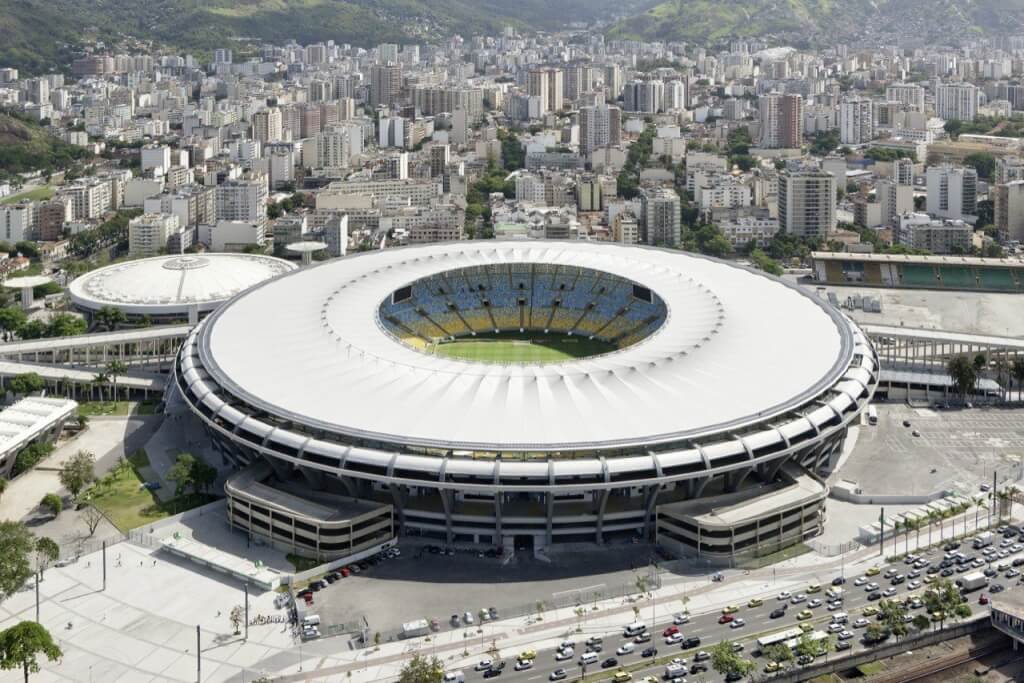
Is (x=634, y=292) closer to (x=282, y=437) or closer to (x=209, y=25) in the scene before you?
(x=282, y=437)

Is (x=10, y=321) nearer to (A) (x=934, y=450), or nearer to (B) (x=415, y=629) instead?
(B) (x=415, y=629)

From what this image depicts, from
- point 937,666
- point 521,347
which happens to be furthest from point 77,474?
point 937,666

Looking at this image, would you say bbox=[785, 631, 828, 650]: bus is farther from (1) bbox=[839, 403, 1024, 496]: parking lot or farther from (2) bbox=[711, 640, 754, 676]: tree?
(1) bbox=[839, 403, 1024, 496]: parking lot

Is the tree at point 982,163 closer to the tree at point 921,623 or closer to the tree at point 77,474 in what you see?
the tree at point 921,623

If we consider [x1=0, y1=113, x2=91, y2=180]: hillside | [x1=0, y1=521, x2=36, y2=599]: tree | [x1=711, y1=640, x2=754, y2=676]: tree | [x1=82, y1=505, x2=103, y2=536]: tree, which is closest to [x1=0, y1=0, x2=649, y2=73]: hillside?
[x1=0, y1=113, x2=91, y2=180]: hillside

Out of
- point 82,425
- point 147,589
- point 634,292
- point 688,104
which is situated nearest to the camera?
point 147,589

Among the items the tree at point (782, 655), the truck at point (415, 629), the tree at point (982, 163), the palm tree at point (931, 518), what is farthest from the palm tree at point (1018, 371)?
the tree at point (982, 163)

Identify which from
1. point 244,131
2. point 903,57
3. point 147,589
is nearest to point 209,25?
point 244,131
